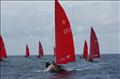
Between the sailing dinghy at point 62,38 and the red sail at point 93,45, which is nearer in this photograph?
the sailing dinghy at point 62,38

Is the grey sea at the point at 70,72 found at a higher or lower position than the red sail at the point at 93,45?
lower

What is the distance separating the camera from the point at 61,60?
45.9 m

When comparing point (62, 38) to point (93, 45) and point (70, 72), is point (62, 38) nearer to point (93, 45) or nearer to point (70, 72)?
point (70, 72)

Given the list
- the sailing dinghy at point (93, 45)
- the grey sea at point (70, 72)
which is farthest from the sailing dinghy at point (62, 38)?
the sailing dinghy at point (93, 45)

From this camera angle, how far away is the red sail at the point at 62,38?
4506cm

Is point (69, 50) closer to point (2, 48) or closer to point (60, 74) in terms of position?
point (60, 74)

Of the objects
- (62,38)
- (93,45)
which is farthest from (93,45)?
(62,38)

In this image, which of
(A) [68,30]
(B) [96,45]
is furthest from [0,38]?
(A) [68,30]

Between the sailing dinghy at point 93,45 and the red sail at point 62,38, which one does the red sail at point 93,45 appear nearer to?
the sailing dinghy at point 93,45

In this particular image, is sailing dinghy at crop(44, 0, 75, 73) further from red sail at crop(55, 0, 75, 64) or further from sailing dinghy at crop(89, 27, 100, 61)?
sailing dinghy at crop(89, 27, 100, 61)

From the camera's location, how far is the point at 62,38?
45.5 m

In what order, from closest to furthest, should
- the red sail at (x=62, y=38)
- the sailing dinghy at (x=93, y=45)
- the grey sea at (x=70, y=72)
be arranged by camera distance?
the red sail at (x=62, y=38) < the grey sea at (x=70, y=72) < the sailing dinghy at (x=93, y=45)

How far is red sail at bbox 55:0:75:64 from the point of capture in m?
45.1

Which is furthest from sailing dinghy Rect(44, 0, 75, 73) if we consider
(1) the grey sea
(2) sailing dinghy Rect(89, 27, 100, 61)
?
(2) sailing dinghy Rect(89, 27, 100, 61)
